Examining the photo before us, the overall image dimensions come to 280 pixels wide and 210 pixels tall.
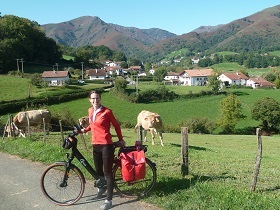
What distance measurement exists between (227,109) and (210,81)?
3371cm

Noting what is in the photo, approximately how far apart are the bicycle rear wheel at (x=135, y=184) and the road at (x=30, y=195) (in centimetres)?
23

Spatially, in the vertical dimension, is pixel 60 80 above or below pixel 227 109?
above

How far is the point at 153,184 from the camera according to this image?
292 inches

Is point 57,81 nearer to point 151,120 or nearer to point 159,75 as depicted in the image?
point 159,75

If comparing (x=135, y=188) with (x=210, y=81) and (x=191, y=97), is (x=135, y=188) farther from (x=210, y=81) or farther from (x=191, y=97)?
(x=210, y=81)

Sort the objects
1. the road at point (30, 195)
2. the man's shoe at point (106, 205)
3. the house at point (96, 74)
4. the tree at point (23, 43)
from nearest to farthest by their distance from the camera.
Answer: the man's shoe at point (106, 205), the road at point (30, 195), the tree at point (23, 43), the house at point (96, 74)

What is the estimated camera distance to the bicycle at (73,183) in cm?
721

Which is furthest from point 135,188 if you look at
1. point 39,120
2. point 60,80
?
point 60,80

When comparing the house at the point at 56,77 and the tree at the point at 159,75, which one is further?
the tree at the point at 159,75

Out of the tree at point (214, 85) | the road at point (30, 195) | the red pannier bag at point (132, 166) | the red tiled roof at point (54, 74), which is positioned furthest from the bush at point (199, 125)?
the red tiled roof at point (54, 74)

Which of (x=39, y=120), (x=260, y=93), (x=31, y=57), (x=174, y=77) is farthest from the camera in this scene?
(x=174, y=77)

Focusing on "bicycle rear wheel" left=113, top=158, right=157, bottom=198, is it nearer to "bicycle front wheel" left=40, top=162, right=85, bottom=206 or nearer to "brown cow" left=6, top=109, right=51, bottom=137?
"bicycle front wheel" left=40, top=162, right=85, bottom=206

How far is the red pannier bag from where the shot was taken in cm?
691

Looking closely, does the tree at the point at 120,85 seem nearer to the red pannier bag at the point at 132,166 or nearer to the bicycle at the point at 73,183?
the bicycle at the point at 73,183
